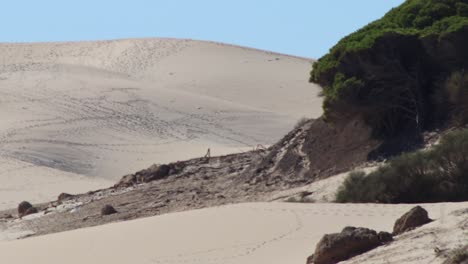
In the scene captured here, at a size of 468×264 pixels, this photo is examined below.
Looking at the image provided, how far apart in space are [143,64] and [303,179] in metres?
53.4

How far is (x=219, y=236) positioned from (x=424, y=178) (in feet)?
13.1

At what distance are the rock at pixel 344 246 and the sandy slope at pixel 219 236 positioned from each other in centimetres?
43

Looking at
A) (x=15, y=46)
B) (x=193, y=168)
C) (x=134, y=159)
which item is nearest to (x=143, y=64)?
(x=15, y=46)

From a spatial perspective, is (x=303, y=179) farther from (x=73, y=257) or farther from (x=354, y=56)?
(x=73, y=257)

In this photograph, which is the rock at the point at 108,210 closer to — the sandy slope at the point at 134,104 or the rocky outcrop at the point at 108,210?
the rocky outcrop at the point at 108,210

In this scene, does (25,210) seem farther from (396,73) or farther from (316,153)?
Answer: (396,73)

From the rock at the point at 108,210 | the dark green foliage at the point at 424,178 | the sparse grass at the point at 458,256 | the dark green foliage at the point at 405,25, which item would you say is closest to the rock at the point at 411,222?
the sparse grass at the point at 458,256

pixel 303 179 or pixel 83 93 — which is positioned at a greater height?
pixel 83 93

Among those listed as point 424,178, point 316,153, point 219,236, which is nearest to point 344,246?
point 219,236

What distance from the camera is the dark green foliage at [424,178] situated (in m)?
19.3

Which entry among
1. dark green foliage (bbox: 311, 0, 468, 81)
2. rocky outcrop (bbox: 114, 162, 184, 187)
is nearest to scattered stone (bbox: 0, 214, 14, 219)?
rocky outcrop (bbox: 114, 162, 184, 187)

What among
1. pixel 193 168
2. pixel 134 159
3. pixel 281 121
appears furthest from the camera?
pixel 281 121

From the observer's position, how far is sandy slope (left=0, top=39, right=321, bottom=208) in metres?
45.1

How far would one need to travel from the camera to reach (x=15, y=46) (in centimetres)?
8125
